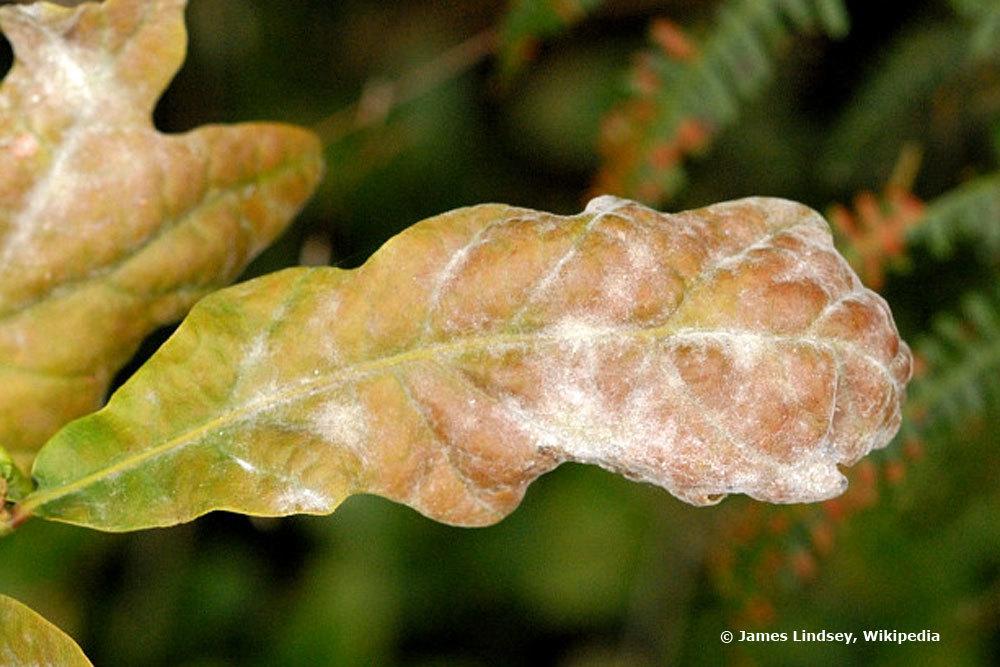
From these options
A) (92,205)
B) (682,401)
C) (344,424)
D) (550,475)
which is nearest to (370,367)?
(344,424)

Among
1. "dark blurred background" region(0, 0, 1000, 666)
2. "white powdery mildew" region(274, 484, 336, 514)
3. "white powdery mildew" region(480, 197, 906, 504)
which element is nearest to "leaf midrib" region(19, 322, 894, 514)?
"white powdery mildew" region(480, 197, 906, 504)

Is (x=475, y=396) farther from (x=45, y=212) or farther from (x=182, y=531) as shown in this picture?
(x=182, y=531)

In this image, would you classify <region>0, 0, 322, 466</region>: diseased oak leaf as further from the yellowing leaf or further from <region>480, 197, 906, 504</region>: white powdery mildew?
<region>480, 197, 906, 504</region>: white powdery mildew

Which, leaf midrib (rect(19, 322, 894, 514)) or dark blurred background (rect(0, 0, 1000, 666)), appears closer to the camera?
leaf midrib (rect(19, 322, 894, 514))

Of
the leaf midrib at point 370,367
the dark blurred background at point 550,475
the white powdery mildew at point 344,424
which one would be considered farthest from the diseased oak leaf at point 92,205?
the dark blurred background at point 550,475

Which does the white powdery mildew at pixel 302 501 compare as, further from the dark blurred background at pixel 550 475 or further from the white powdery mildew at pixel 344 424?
the dark blurred background at pixel 550 475

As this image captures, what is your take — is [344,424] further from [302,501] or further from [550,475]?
[550,475]
